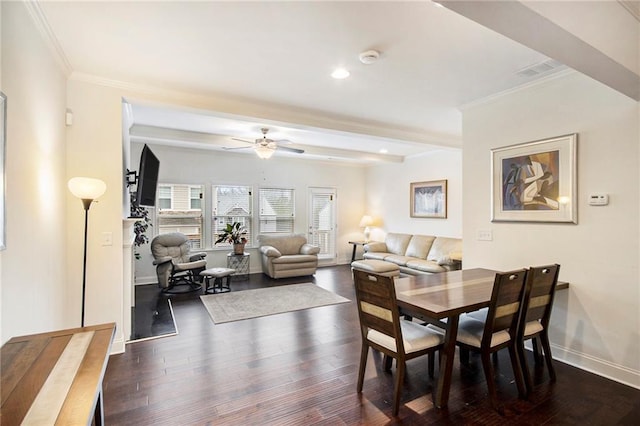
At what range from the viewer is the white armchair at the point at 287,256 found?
6465 mm

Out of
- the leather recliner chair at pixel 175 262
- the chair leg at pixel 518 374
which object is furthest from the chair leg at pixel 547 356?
the leather recliner chair at pixel 175 262

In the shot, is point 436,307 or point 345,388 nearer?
point 436,307

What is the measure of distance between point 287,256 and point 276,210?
1.34 meters

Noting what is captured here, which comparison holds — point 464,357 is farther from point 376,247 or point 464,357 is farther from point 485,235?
point 376,247

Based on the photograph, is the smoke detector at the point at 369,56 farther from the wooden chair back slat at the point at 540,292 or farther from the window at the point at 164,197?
the window at the point at 164,197

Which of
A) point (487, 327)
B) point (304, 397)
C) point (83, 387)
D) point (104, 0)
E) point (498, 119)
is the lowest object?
point (304, 397)

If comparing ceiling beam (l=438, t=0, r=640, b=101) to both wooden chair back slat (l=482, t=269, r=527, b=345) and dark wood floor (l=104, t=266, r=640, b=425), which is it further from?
dark wood floor (l=104, t=266, r=640, b=425)

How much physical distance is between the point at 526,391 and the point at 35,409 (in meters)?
2.94

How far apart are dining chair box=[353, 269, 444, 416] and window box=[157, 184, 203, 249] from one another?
5.13 m

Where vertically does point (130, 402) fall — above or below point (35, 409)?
below

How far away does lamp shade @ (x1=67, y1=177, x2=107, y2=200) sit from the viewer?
250 cm

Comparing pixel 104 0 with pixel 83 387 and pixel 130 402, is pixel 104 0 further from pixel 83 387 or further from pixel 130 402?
pixel 130 402

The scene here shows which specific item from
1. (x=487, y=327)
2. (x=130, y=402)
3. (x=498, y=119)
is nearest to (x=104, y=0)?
→ (x=130, y=402)

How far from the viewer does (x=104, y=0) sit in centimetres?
189
